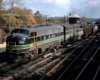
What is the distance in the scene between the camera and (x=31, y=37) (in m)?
12.4

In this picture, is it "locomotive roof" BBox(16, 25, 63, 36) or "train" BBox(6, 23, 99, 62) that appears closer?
"train" BBox(6, 23, 99, 62)

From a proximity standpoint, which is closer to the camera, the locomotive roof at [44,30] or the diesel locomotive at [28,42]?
the diesel locomotive at [28,42]

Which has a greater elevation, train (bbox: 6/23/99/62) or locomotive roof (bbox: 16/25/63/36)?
locomotive roof (bbox: 16/25/63/36)

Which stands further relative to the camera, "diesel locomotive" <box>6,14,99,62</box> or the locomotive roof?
the locomotive roof

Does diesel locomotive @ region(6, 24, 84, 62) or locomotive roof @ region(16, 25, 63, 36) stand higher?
locomotive roof @ region(16, 25, 63, 36)

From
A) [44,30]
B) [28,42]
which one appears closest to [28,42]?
[28,42]

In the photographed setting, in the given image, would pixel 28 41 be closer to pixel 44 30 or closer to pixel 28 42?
pixel 28 42

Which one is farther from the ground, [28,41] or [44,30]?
[44,30]

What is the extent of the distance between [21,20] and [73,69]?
27.8 meters

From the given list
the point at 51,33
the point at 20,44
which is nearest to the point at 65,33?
the point at 51,33

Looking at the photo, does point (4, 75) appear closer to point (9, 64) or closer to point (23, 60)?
point (9, 64)

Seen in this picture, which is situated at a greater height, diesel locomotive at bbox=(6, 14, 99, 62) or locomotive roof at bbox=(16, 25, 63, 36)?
locomotive roof at bbox=(16, 25, 63, 36)

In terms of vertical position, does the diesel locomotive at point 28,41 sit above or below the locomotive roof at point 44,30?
below

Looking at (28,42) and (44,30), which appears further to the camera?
(44,30)
